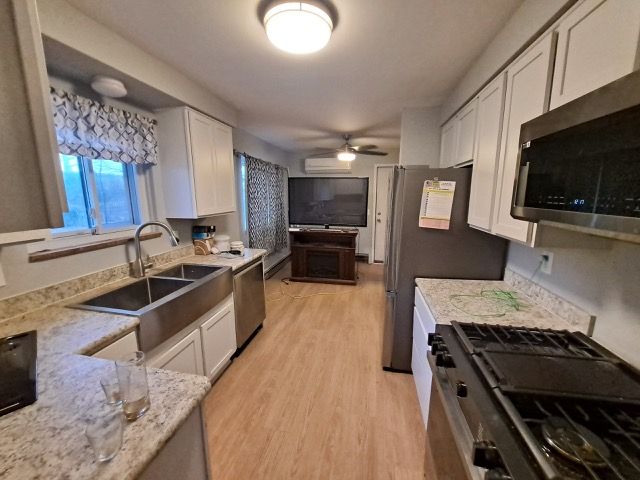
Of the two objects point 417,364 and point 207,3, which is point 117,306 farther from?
point 417,364

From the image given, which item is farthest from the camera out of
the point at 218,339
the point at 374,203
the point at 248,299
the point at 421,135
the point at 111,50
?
the point at 374,203

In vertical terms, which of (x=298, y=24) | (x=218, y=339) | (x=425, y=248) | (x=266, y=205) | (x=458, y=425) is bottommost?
(x=218, y=339)

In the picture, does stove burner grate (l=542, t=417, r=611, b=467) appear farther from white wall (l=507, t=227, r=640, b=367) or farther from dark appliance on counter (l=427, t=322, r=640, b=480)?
white wall (l=507, t=227, r=640, b=367)

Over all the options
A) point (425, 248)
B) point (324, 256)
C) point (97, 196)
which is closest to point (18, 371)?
point (97, 196)

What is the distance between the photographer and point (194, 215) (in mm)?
2256

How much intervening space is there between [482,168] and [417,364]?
1352mm

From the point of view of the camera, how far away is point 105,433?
597mm

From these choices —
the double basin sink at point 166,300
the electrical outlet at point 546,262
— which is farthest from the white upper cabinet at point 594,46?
the double basin sink at point 166,300

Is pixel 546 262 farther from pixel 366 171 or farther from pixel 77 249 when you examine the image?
pixel 366 171

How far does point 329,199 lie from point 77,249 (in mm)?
4145

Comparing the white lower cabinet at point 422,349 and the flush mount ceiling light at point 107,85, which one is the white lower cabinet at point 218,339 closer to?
the white lower cabinet at point 422,349

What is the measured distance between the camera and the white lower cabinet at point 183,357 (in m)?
1.47

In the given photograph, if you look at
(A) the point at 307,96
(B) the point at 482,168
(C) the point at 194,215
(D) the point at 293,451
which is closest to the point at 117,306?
(C) the point at 194,215

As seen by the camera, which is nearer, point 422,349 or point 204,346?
point 422,349
